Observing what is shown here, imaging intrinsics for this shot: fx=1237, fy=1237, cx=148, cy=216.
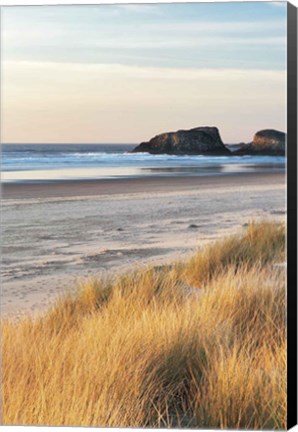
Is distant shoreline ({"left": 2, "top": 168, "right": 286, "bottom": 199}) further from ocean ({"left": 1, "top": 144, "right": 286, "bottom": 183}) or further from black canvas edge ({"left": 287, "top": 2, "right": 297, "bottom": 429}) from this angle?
black canvas edge ({"left": 287, "top": 2, "right": 297, "bottom": 429})

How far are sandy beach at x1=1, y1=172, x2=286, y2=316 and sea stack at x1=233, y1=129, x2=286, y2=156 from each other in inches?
5.7

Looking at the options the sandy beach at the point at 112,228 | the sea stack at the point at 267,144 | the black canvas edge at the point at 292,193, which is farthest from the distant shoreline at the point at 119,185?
the black canvas edge at the point at 292,193

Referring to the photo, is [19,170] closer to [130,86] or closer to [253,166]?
[130,86]

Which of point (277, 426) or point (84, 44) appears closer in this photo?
point (277, 426)

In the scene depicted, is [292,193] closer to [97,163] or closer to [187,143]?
[187,143]

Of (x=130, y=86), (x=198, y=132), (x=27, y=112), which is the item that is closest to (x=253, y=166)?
(x=198, y=132)

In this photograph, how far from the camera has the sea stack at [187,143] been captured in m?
7.37

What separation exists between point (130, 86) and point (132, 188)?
62 centimetres

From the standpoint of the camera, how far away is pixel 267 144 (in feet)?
23.9

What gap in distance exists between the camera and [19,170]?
753cm

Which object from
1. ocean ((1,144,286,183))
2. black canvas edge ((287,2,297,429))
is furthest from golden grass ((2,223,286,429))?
ocean ((1,144,286,183))

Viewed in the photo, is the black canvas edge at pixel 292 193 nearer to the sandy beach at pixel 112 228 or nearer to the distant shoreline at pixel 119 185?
the sandy beach at pixel 112 228

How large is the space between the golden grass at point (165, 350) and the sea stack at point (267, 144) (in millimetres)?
441

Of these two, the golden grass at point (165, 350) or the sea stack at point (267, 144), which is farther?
the sea stack at point (267, 144)
